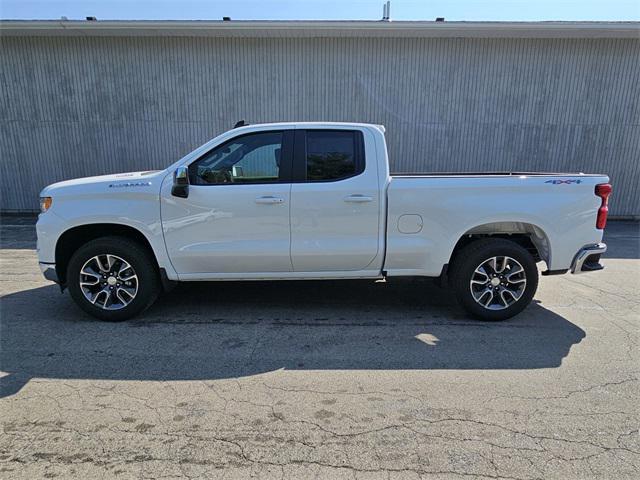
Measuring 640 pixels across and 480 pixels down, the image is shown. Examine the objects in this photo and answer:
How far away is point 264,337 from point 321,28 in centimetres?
853

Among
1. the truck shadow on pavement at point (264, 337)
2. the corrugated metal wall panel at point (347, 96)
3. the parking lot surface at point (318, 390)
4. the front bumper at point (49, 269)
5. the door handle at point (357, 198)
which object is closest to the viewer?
the parking lot surface at point (318, 390)

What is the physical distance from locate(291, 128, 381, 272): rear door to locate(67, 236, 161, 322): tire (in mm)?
1627

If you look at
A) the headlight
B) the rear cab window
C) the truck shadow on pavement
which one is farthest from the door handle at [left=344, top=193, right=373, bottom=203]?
the headlight

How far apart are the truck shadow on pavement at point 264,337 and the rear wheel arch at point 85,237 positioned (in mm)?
624

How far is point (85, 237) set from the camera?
15.3 feet

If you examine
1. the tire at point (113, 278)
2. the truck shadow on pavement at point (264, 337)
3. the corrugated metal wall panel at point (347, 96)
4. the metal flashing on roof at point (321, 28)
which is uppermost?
the metal flashing on roof at point (321, 28)

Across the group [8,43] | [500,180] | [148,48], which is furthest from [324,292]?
[8,43]

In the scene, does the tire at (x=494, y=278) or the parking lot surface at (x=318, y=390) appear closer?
the parking lot surface at (x=318, y=390)

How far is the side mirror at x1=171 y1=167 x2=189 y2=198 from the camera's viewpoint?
4.25 m

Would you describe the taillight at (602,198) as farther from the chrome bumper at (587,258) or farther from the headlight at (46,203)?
the headlight at (46,203)

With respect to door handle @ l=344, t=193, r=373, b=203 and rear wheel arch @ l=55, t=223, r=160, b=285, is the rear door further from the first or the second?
rear wheel arch @ l=55, t=223, r=160, b=285

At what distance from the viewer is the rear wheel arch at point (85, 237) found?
450 cm

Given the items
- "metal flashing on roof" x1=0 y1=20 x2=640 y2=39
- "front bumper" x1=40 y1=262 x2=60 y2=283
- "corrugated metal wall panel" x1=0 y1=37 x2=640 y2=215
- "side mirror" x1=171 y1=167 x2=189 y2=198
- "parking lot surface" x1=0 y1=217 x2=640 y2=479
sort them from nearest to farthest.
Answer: "parking lot surface" x1=0 y1=217 x2=640 y2=479
"side mirror" x1=171 y1=167 x2=189 y2=198
"front bumper" x1=40 y1=262 x2=60 y2=283
"metal flashing on roof" x1=0 y1=20 x2=640 y2=39
"corrugated metal wall panel" x1=0 y1=37 x2=640 y2=215

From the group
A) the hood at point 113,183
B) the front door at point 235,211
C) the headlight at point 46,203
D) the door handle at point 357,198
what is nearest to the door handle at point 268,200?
the front door at point 235,211
